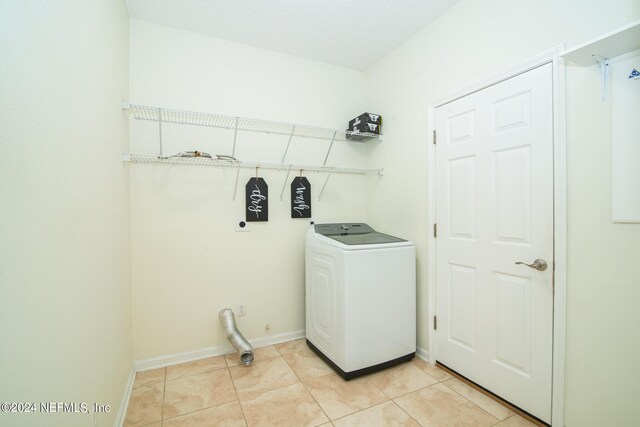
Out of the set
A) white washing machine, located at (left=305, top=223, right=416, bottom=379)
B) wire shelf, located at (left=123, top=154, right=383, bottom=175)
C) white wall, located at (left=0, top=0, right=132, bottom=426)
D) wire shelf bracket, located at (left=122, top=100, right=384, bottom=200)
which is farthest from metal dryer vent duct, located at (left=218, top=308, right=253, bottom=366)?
wire shelf, located at (left=123, top=154, right=383, bottom=175)

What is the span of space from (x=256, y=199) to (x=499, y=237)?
1871mm

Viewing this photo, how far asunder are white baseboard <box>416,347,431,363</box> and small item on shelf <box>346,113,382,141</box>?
1.96 metres

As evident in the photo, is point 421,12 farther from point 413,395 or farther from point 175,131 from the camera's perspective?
point 413,395

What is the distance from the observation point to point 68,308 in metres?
0.99

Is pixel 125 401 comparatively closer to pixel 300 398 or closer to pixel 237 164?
pixel 300 398

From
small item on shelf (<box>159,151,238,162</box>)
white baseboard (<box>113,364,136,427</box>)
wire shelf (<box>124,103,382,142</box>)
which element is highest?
wire shelf (<box>124,103,382,142</box>)

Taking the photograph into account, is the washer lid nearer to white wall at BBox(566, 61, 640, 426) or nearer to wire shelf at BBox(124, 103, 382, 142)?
wire shelf at BBox(124, 103, 382, 142)

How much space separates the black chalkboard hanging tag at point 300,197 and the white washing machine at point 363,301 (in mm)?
389

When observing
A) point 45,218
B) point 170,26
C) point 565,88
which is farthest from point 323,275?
point 170,26

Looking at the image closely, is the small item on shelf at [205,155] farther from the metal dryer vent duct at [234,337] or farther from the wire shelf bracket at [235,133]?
the metal dryer vent duct at [234,337]

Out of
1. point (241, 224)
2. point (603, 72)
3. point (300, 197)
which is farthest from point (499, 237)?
point (241, 224)

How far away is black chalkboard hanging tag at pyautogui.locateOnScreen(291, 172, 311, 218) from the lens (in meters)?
2.66

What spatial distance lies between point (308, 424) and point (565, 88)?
2319 mm

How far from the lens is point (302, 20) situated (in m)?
2.21
